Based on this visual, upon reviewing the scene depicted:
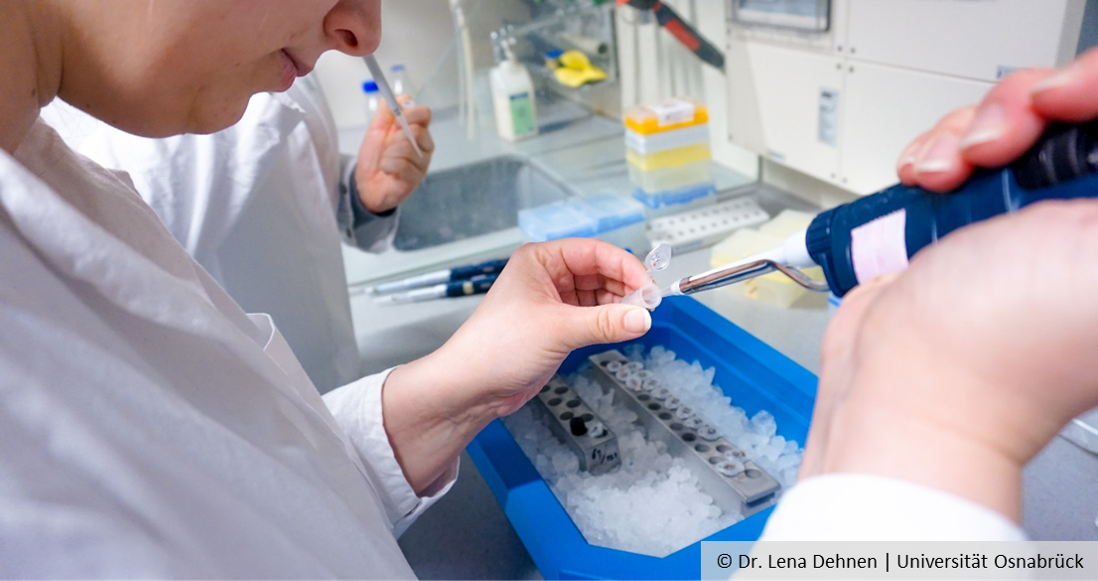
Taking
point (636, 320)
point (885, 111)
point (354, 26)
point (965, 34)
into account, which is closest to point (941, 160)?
point (636, 320)

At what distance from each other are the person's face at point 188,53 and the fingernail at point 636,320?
302 mm

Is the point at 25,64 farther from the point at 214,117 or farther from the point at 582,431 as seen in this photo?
the point at 582,431

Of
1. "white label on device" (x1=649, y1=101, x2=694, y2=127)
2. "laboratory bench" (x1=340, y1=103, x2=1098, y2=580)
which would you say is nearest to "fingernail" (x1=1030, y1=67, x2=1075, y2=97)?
"laboratory bench" (x1=340, y1=103, x2=1098, y2=580)

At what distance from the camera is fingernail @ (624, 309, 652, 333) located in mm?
Answer: 606

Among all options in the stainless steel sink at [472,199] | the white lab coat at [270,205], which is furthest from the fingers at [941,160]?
the stainless steel sink at [472,199]

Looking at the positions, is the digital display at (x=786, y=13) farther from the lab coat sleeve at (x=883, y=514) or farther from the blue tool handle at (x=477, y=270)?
the lab coat sleeve at (x=883, y=514)

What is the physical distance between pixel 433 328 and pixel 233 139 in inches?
17.4

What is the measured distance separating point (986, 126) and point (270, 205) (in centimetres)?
84

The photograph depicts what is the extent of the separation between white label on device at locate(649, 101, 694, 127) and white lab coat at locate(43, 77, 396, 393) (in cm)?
54

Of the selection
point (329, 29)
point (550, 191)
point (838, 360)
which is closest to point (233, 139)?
point (329, 29)

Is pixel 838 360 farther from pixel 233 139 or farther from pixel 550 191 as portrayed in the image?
pixel 550 191

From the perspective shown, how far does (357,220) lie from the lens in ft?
3.87

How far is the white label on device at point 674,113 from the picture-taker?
1.36m

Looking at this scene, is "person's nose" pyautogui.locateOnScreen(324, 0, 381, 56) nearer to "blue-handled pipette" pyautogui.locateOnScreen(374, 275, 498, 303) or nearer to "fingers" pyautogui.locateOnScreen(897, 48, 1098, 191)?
"fingers" pyautogui.locateOnScreen(897, 48, 1098, 191)
